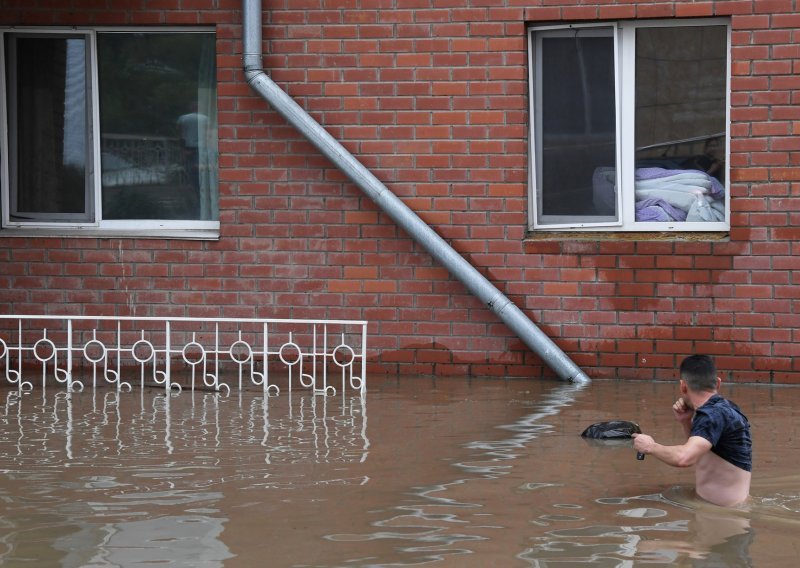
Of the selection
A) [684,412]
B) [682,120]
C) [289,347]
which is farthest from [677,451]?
[289,347]

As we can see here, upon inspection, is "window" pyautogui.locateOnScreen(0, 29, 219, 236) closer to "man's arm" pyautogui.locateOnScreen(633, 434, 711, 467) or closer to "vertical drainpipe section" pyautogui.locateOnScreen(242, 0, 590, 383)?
"vertical drainpipe section" pyautogui.locateOnScreen(242, 0, 590, 383)

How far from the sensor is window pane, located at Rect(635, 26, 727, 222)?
998 cm

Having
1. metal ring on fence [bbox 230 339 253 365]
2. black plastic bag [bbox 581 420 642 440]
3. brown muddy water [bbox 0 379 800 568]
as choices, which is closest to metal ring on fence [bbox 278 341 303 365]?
metal ring on fence [bbox 230 339 253 365]

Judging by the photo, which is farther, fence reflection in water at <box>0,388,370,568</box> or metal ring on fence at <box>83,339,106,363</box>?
metal ring on fence at <box>83,339,106,363</box>

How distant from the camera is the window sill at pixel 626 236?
32.7ft

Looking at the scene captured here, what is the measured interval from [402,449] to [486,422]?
103 centimetres

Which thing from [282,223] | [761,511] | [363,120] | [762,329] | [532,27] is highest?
[532,27]

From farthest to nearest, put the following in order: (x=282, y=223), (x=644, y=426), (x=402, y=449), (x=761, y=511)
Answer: (x=282, y=223) < (x=644, y=426) < (x=402, y=449) < (x=761, y=511)

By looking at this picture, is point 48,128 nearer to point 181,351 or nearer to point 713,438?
point 181,351

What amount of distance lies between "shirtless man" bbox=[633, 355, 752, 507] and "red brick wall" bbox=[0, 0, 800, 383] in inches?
150

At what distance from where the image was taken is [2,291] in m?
10.8

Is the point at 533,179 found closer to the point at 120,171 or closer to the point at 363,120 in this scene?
the point at 363,120

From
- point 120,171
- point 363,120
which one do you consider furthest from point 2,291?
point 363,120

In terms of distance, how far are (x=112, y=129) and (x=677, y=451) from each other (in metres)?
6.56
